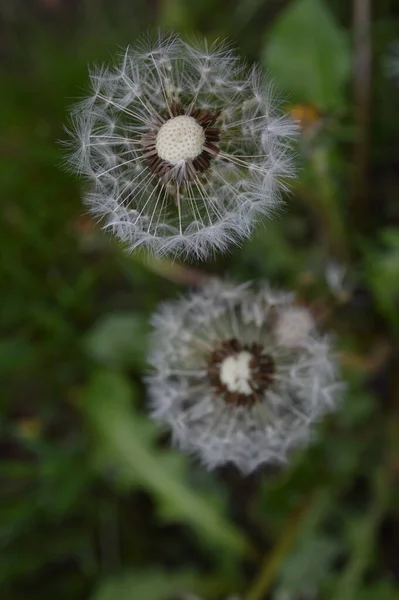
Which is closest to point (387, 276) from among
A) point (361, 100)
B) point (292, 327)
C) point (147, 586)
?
point (292, 327)

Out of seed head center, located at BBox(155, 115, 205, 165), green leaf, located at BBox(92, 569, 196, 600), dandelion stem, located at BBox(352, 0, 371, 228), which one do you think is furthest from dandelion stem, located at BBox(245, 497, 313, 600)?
seed head center, located at BBox(155, 115, 205, 165)

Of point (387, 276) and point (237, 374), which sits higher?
point (387, 276)

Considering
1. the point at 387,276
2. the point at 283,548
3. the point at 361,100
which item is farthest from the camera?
the point at 361,100

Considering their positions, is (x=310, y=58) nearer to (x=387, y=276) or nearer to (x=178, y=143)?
(x=387, y=276)

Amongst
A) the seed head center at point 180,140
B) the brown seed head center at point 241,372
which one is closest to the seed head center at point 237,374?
the brown seed head center at point 241,372

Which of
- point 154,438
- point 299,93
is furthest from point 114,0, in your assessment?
point 154,438

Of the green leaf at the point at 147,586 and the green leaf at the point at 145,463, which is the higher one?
the green leaf at the point at 145,463

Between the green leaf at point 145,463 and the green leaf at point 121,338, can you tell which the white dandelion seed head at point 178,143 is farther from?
the green leaf at point 145,463
